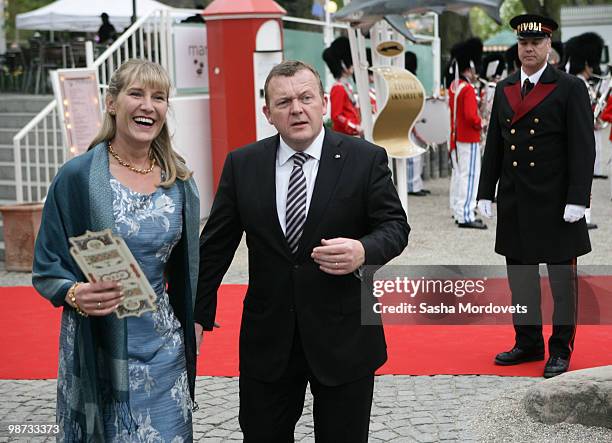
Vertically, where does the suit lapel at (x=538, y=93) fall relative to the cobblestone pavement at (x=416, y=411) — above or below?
above

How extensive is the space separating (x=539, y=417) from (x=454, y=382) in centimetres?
90

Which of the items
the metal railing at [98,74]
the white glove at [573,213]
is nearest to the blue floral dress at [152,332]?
the white glove at [573,213]

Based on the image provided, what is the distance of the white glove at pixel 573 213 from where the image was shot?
239 inches

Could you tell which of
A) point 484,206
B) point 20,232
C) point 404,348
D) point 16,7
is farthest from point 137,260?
A: point 16,7

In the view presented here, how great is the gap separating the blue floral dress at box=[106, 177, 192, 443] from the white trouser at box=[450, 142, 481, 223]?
29.9ft

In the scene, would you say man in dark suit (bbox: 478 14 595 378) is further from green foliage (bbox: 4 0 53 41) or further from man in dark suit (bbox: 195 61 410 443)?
green foliage (bbox: 4 0 53 41)

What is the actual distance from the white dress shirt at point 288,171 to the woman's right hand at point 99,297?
64cm

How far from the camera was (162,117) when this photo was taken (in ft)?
11.7

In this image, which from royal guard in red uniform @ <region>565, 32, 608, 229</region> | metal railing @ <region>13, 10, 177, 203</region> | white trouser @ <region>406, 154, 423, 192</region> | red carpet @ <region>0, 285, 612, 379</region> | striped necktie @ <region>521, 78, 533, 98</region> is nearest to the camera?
striped necktie @ <region>521, 78, 533, 98</region>

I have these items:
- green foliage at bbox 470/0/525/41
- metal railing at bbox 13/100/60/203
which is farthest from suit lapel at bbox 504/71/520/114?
green foliage at bbox 470/0/525/41

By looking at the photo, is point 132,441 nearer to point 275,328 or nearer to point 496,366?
point 275,328

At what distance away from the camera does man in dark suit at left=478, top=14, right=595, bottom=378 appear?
610 cm

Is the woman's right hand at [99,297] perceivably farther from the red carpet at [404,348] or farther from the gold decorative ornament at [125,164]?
the red carpet at [404,348]

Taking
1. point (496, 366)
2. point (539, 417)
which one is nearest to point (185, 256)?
point (539, 417)
